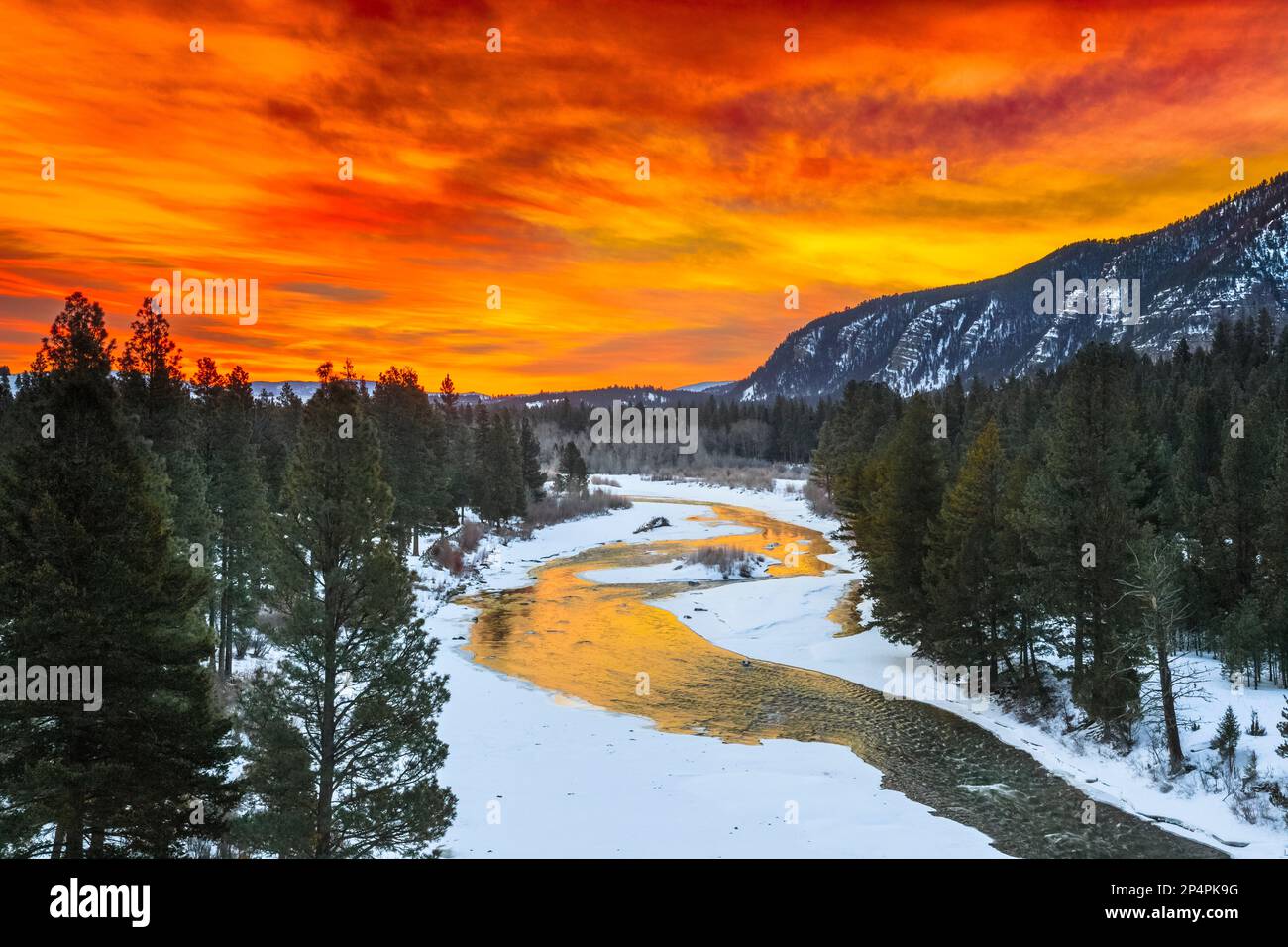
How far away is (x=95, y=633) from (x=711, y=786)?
14.6 m

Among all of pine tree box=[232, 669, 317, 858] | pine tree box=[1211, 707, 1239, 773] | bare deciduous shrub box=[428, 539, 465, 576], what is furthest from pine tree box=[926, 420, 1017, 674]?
bare deciduous shrub box=[428, 539, 465, 576]

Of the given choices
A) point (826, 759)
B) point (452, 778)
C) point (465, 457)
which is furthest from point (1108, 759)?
point (465, 457)

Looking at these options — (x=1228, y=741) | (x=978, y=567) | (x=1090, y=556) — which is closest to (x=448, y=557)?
(x=978, y=567)

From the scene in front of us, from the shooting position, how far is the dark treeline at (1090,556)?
23703 mm

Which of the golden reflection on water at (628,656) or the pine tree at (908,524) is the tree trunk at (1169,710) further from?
the pine tree at (908,524)

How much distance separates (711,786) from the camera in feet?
66.5

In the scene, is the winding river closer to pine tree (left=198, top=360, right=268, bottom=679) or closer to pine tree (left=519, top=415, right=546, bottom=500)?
pine tree (left=198, top=360, right=268, bottom=679)

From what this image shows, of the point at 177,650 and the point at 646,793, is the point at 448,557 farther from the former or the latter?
the point at 177,650

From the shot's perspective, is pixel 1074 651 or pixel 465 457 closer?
pixel 1074 651

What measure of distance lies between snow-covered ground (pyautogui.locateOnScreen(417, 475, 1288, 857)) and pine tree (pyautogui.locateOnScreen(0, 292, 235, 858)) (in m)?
6.28

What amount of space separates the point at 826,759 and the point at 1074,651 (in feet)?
32.6

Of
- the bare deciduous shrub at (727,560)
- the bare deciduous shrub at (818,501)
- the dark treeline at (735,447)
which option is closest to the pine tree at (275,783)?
the bare deciduous shrub at (727,560)

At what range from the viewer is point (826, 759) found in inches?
888

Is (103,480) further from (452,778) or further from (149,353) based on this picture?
(149,353)
